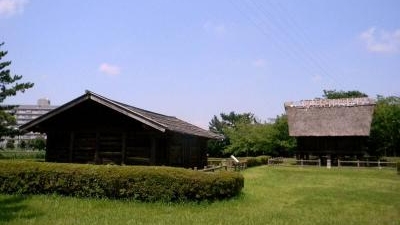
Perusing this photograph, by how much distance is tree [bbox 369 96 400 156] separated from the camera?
57062 mm

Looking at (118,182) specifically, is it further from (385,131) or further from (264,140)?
(385,131)

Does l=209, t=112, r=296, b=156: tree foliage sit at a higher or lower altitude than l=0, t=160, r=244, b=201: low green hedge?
higher

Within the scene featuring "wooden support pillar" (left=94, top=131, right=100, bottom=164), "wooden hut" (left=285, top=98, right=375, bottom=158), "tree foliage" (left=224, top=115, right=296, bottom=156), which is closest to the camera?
"wooden support pillar" (left=94, top=131, right=100, bottom=164)

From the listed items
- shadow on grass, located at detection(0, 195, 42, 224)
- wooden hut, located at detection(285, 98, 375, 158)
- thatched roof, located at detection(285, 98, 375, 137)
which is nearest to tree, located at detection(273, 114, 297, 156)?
wooden hut, located at detection(285, 98, 375, 158)

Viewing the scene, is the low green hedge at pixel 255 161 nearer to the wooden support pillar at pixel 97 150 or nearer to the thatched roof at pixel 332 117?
the thatched roof at pixel 332 117

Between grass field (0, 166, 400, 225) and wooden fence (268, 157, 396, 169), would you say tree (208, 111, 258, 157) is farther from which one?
grass field (0, 166, 400, 225)

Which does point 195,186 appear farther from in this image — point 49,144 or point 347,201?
point 49,144

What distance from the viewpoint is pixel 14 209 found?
523 inches

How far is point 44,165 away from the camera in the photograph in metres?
16.0

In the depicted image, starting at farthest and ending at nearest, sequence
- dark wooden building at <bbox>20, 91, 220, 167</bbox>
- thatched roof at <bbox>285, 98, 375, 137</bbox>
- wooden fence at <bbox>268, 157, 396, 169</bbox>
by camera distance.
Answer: thatched roof at <bbox>285, 98, 375, 137</bbox> < wooden fence at <bbox>268, 157, 396, 169</bbox> < dark wooden building at <bbox>20, 91, 220, 167</bbox>

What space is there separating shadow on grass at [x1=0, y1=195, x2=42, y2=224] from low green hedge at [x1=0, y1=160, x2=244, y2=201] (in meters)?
0.84

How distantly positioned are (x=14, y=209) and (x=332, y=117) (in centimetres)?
3836

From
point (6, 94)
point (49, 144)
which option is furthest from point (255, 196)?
point (6, 94)

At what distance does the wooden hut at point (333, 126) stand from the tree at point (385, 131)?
44.5ft
